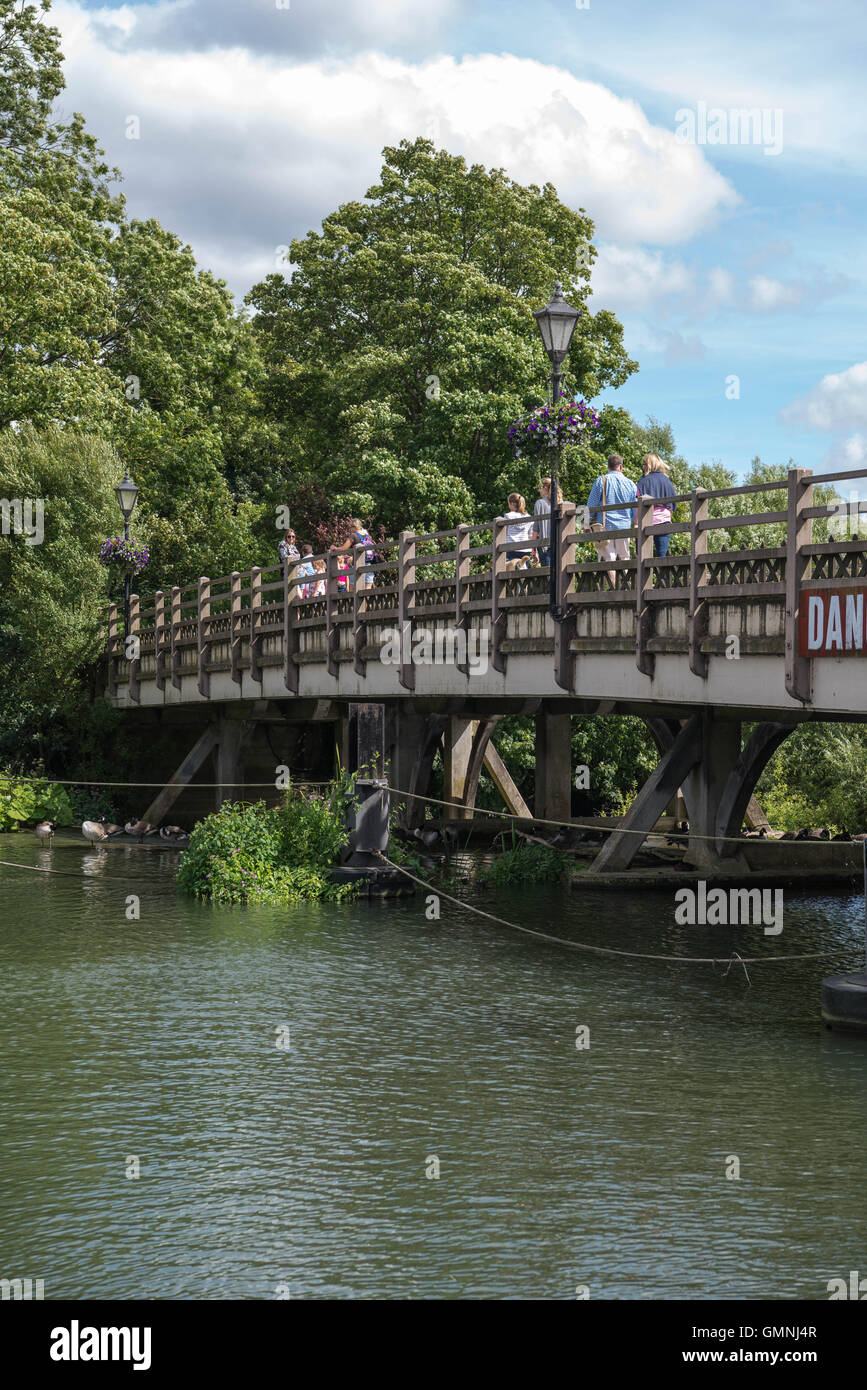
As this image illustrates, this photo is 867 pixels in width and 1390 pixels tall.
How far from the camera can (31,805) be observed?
32.2 meters

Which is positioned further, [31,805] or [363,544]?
[31,805]

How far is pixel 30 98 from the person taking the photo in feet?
136

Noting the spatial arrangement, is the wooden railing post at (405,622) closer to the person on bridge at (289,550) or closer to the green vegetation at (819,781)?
the person on bridge at (289,550)

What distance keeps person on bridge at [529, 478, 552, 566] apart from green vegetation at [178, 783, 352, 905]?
3.89 m

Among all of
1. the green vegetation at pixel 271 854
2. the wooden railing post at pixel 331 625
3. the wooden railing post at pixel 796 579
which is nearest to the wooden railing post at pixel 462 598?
the green vegetation at pixel 271 854

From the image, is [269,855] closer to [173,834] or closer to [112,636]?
[173,834]

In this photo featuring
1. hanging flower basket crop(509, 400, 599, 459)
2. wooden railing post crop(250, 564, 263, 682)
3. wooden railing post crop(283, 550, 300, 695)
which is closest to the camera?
hanging flower basket crop(509, 400, 599, 459)

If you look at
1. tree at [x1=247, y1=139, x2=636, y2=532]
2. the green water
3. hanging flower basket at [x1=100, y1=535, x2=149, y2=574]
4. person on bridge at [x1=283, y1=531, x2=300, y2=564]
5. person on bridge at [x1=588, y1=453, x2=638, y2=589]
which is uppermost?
tree at [x1=247, y1=139, x2=636, y2=532]

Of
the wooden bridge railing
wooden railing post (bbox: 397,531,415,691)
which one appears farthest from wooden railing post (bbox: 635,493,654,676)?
wooden railing post (bbox: 397,531,415,691)

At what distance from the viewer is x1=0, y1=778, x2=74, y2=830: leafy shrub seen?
104 ft

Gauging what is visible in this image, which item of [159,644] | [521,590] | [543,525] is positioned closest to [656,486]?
[543,525]

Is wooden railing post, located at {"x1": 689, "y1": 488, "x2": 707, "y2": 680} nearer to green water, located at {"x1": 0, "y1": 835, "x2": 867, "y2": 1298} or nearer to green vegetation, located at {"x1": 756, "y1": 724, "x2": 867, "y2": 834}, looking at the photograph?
green water, located at {"x1": 0, "y1": 835, "x2": 867, "y2": 1298}

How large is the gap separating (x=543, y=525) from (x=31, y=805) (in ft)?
Result: 54.9
